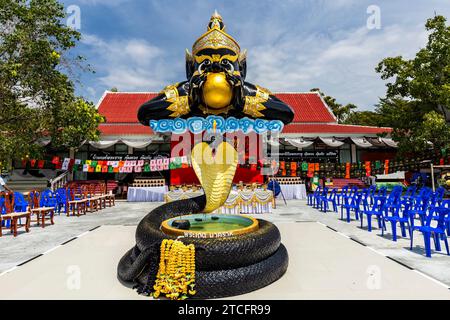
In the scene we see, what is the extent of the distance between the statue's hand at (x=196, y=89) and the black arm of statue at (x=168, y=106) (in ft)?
0.67

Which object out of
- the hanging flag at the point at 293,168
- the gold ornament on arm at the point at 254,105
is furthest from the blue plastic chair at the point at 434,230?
the hanging flag at the point at 293,168

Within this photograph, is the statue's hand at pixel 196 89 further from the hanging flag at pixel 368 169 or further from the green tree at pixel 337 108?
the green tree at pixel 337 108

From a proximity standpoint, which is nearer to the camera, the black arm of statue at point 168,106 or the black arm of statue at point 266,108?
the black arm of statue at point 168,106

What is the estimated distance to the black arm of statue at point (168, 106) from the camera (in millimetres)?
4746

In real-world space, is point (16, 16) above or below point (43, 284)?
above

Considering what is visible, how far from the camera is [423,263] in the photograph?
14.2 feet

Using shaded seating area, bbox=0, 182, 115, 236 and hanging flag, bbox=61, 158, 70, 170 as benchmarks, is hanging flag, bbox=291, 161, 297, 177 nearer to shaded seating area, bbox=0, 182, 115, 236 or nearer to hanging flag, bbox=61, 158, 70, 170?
shaded seating area, bbox=0, 182, 115, 236

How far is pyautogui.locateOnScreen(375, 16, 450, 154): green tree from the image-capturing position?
46.2 ft

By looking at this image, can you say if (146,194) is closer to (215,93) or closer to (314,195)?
(314,195)

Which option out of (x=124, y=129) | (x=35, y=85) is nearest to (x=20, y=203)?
(x=35, y=85)
